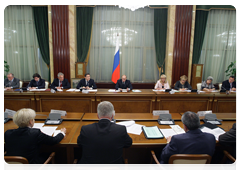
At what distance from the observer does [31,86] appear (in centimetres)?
448

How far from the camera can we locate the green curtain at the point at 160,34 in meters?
5.80

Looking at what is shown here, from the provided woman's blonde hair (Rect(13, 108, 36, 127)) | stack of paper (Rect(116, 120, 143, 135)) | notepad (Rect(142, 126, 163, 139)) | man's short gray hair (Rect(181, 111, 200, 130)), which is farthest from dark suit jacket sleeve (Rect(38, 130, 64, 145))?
man's short gray hair (Rect(181, 111, 200, 130))

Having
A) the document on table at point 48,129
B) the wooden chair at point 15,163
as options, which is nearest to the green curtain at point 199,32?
the document on table at point 48,129

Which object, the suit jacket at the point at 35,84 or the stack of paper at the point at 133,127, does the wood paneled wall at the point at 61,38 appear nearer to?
the suit jacket at the point at 35,84

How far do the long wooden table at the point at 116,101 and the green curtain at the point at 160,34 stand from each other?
2.51 metres

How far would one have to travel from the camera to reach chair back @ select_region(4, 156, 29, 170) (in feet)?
3.85

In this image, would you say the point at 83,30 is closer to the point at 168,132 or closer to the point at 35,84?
the point at 35,84

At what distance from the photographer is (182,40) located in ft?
18.5

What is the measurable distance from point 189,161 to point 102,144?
755 millimetres

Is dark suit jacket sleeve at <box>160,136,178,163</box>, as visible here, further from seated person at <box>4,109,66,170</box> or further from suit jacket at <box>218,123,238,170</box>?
seated person at <box>4,109,66,170</box>

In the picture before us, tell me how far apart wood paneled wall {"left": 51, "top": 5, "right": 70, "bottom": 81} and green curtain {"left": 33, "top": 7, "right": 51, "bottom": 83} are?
493 millimetres

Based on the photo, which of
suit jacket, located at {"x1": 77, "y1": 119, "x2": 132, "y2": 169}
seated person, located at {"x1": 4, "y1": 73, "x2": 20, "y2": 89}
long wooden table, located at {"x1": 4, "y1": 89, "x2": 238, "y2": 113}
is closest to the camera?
suit jacket, located at {"x1": 77, "y1": 119, "x2": 132, "y2": 169}
